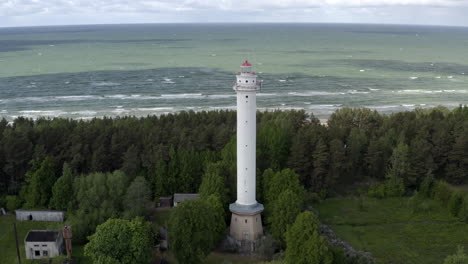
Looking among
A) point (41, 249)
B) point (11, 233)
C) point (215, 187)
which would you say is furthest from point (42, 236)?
point (215, 187)

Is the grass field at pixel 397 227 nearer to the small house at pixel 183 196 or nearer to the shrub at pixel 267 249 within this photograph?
the shrub at pixel 267 249

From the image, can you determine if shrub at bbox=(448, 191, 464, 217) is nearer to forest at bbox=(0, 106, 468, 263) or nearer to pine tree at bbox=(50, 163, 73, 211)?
forest at bbox=(0, 106, 468, 263)

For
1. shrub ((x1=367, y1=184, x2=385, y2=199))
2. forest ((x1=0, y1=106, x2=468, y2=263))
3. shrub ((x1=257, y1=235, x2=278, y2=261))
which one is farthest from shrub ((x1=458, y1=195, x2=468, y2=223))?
shrub ((x1=257, y1=235, x2=278, y2=261))

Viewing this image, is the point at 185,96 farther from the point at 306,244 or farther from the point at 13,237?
the point at 306,244

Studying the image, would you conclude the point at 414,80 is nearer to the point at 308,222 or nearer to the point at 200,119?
the point at 200,119

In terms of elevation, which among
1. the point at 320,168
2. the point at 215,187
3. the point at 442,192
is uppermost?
the point at 320,168

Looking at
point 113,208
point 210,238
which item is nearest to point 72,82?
point 113,208
